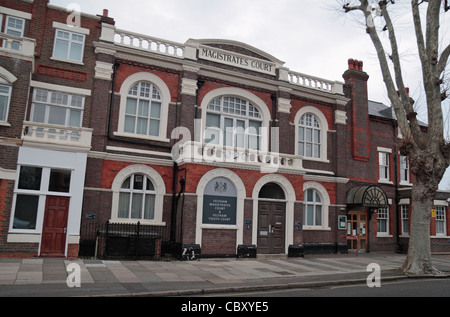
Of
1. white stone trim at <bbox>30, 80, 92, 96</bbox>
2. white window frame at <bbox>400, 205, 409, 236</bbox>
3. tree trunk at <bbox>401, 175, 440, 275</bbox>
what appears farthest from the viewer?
white window frame at <bbox>400, 205, 409, 236</bbox>

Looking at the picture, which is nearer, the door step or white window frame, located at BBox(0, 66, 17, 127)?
white window frame, located at BBox(0, 66, 17, 127)

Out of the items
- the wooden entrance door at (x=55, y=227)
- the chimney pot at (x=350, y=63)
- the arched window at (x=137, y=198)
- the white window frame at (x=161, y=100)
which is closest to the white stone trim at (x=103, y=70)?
the white window frame at (x=161, y=100)

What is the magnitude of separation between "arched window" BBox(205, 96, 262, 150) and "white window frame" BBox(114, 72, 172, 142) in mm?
2179

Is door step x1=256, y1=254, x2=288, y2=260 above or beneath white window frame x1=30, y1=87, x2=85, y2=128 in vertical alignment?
beneath

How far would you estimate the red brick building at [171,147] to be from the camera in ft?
46.9

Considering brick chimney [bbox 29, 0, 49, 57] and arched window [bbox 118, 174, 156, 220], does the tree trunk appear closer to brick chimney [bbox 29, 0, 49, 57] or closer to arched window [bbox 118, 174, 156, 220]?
arched window [bbox 118, 174, 156, 220]

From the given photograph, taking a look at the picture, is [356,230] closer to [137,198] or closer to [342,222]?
[342,222]

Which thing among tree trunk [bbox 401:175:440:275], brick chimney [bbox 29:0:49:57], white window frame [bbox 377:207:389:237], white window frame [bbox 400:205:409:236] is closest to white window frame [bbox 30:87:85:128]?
brick chimney [bbox 29:0:49:57]

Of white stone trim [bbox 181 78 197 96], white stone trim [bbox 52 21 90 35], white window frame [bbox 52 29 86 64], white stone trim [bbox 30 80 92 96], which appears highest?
white stone trim [bbox 52 21 90 35]

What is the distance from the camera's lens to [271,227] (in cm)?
1722

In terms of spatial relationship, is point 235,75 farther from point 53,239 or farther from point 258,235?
point 53,239

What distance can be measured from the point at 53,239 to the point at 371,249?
17142 millimetres

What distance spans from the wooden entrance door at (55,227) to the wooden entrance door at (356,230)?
15.3m

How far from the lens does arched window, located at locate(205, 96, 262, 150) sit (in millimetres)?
18631
